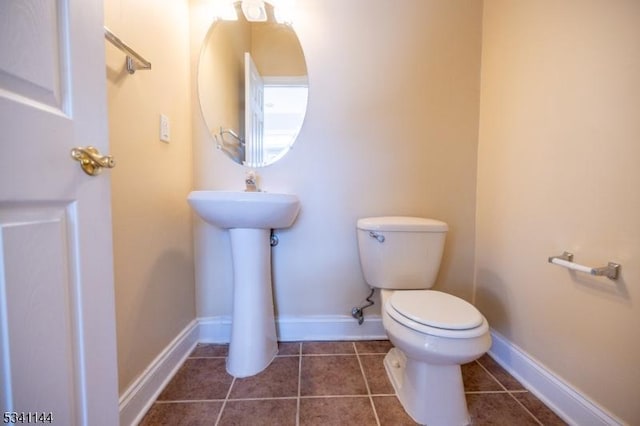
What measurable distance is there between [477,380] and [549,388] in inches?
9.9

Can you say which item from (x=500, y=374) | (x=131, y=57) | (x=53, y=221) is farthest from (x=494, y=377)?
(x=131, y=57)

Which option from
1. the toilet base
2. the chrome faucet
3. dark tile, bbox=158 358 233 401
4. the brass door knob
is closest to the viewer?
the brass door knob

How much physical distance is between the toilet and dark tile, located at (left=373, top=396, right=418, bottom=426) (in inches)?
1.0

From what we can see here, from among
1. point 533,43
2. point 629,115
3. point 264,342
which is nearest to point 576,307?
point 629,115

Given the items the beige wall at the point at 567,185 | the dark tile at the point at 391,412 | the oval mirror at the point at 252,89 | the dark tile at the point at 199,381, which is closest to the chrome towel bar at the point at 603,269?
the beige wall at the point at 567,185

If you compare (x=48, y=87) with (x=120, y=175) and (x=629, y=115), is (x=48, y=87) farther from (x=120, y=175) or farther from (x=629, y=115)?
(x=629, y=115)

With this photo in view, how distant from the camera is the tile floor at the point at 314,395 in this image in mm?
933

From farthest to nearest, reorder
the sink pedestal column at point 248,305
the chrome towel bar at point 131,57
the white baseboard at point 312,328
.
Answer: the white baseboard at point 312,328 → the sink pedestal column at point 248,305 → the chrome towel bar at point 131,57

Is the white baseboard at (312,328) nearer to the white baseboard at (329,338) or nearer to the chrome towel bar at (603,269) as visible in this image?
the white baseboard at (329,338)

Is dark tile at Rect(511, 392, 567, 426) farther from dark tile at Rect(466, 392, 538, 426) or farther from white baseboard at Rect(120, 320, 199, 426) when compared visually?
white baseboard at Rect(120, 320, 199, 426)

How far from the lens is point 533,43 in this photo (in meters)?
1.09

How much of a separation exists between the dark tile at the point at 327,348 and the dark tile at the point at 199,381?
405 millimetres

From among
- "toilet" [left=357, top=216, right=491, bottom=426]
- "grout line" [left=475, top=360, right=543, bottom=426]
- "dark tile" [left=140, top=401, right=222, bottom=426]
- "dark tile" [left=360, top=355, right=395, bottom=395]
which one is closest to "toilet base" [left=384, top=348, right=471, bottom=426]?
"toilet" [left=357, top=216, right=491, bottom=426]

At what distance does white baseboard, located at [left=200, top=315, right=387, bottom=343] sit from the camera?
142 centimetres
